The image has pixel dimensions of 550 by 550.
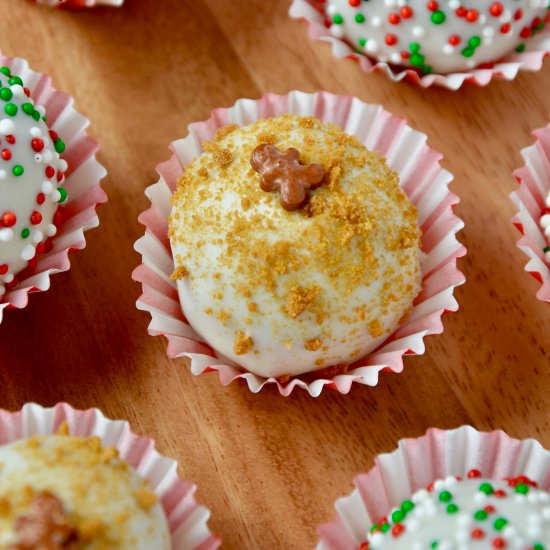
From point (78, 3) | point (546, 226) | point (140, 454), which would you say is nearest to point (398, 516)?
point (140, 454)

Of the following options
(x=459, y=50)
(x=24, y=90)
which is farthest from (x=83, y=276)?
(x=459, y=50)

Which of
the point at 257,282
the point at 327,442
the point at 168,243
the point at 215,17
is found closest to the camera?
the point at 257,282

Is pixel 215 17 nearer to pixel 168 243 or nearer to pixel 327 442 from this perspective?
pixel 168 243

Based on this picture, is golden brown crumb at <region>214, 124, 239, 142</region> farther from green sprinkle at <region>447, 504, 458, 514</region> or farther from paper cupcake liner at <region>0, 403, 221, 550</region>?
green sprinkle at <region>447, 504, 458, 514</region>

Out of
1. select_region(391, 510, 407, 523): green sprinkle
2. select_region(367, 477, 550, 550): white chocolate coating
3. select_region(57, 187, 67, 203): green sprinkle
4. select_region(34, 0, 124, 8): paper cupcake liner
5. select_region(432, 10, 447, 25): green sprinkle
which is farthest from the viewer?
select_region(34, 0, 124, 8): paper cupcake liner

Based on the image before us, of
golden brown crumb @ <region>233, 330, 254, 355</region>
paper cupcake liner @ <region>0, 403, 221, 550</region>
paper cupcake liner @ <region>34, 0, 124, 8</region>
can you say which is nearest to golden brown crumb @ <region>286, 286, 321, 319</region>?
golden brown crumb @ <region>233, 330, 254, 355</region>

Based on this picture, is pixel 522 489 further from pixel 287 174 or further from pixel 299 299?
pixel 287 174
